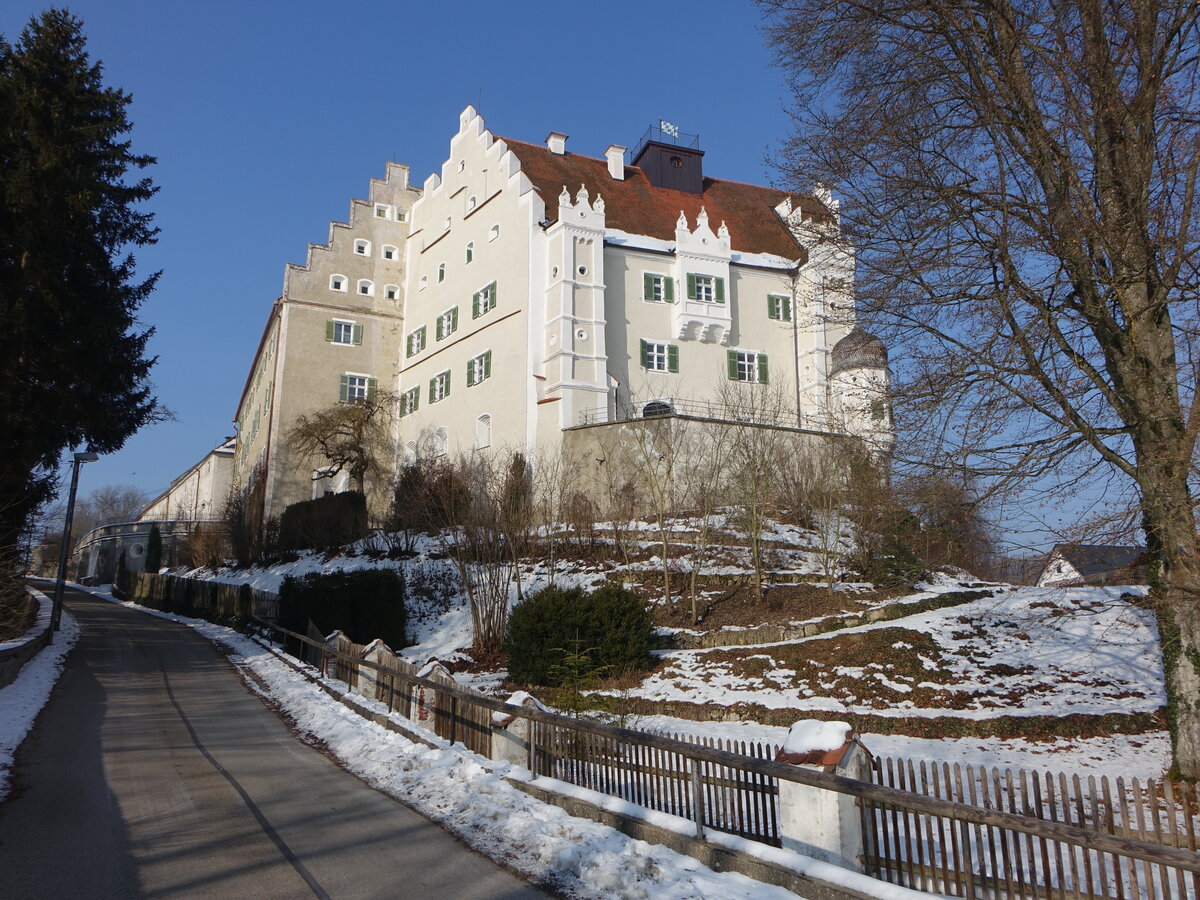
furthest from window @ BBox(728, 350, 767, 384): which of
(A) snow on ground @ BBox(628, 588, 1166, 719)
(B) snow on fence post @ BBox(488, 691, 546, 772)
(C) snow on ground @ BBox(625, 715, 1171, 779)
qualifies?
(B) snow on fence post @ BBox(488, 691, 546, 772)

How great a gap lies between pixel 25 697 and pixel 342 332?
3780 centimetres

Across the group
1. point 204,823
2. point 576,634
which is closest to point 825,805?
point 204,823

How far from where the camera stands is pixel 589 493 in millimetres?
33469

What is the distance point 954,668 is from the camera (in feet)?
54.6

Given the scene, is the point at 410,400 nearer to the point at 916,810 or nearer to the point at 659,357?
the point at 659,357

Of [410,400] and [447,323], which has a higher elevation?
[447,323]

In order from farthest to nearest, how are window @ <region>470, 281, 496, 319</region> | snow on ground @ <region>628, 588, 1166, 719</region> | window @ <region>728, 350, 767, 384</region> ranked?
window @ <region>470, 281, 496, 319</region>, window @ <region>728, 350, 767, 384</region>, snow on ground @ <region>628, 588, 1166, 719</region>

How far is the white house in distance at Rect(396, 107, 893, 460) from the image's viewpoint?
37531mm

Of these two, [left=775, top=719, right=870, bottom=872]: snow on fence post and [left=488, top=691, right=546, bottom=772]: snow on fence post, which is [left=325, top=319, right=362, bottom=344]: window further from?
[left=775, top=719, right=870, bottom=872]: snow on fence post

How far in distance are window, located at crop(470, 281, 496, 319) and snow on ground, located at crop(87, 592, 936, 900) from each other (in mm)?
31372

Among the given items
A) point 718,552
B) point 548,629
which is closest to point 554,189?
point 718,552

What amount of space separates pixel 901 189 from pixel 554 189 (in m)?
33.4

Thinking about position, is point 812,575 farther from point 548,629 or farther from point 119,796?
point 119,796

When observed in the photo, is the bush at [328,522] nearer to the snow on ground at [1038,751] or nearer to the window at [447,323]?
the window at [447,323]
